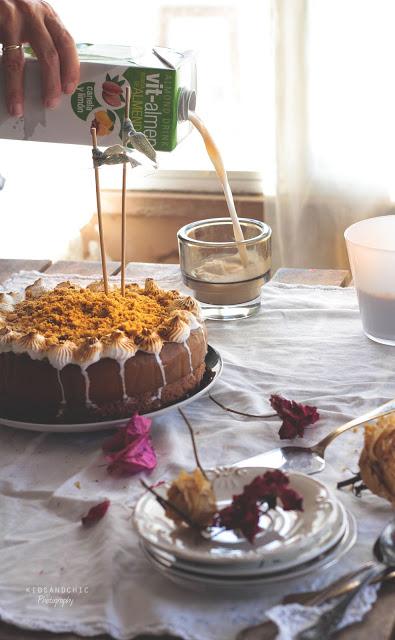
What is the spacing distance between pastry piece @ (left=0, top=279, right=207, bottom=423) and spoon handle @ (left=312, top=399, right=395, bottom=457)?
0.19 m

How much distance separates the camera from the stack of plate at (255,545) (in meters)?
0.67

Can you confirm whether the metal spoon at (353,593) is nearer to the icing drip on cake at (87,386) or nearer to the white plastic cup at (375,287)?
the icing drip on cake at (87,386)

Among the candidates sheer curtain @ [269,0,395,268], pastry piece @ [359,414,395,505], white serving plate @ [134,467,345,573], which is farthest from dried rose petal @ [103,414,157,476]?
sheer curtain @ [269,0,395,268]

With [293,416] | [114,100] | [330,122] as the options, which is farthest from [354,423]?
[330,122]

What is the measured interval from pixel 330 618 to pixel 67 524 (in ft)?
0.91

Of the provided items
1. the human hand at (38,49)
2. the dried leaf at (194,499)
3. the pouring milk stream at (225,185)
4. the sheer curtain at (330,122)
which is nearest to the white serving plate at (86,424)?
the dried leaf at (194,499)

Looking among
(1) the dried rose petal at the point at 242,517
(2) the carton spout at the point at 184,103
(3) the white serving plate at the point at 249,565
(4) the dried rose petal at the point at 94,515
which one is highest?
(2) the carton spout at the point at 184,103

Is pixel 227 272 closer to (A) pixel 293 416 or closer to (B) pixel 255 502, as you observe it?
(A) pixel 293 416

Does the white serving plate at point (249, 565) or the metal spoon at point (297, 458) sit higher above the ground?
the white serving plate at point (249, 565)

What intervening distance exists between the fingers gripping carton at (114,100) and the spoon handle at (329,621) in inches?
27.2

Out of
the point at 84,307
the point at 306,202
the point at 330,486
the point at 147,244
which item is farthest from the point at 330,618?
the point at 147,244

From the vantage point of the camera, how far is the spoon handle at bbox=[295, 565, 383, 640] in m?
0.64

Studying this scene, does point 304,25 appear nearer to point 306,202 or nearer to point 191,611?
point 306,202

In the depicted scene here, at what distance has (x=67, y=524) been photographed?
0.82m
